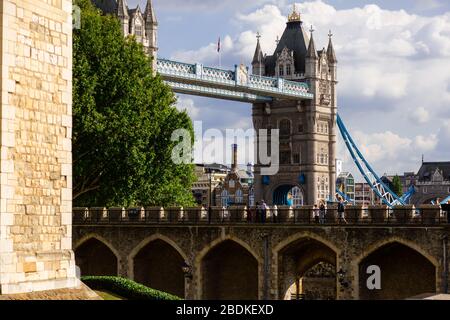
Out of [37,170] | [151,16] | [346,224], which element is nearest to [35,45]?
[37,170]

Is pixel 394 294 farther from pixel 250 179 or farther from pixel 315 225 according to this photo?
pixel 250 179

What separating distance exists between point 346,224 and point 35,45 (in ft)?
80.9

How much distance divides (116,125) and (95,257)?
8.51 meters

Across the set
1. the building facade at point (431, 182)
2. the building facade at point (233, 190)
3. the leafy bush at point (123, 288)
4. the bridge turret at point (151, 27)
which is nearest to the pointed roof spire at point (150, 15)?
the bridge turret at point (151, 27)

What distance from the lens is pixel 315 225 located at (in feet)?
133

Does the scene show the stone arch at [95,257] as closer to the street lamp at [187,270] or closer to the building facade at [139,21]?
the street lamp at [187,270]

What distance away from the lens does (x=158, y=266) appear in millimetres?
46219

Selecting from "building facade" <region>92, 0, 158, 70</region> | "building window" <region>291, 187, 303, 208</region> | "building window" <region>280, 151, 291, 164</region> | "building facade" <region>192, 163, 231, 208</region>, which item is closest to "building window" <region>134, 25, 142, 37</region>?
"building facade" <region>92, 0, 158, 70</region>

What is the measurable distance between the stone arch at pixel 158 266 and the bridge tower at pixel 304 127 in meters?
53.0

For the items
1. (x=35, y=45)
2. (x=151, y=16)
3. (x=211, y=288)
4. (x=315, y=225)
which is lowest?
(x=211, y=288)

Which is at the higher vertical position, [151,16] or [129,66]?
[151,16]

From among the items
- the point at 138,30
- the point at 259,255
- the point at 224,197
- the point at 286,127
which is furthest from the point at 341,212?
the point at 224,197

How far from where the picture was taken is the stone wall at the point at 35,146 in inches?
639

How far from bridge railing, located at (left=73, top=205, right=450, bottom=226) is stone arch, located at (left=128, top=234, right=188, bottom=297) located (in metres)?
1.44
